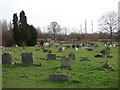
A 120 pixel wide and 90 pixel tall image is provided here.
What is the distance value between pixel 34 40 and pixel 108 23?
22.3m

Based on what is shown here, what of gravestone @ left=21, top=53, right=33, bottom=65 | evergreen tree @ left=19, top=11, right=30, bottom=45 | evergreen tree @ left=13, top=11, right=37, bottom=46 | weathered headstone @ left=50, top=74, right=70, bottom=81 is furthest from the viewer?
evergreen tree @ left=13, top=11, right=37, bottom=46

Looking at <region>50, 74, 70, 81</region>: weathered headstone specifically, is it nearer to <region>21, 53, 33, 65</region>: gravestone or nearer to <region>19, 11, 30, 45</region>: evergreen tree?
<region>21, 53, 33, 65</region>: gravestone

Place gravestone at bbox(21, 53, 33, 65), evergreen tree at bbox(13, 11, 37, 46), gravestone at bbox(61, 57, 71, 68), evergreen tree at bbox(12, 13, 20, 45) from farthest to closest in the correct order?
evergreen tree at bbox(12, 13, 20, 45), evergreen tree at bbox(13, 11, 37, 46), gravestone at bbox(21, 53, 33, 65), gravestone at bbox(61, 57, 71, 68)

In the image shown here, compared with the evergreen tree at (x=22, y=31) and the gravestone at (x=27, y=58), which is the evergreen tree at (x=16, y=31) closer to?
the evergreen tree at (x=22, y=31)

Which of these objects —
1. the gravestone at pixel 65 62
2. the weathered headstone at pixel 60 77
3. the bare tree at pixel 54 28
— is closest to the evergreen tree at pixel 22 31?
the gravestone at pixel 65 62

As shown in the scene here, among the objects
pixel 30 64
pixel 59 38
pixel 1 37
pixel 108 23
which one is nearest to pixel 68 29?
pixel 59 38

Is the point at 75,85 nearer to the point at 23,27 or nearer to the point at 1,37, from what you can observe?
the point at 23,27

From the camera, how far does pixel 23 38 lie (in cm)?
4484

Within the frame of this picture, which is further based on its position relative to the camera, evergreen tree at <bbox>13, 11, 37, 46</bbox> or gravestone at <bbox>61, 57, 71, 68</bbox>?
evergreen tree at <bbox>13, 11, 37, 46</bbox>

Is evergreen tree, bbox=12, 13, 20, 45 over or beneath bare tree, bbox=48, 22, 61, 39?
beneath

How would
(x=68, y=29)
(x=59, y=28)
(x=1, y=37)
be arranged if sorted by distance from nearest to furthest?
1. (x=1, y=37)
2. (x=59, y=28)
3. (x=68, y=29)

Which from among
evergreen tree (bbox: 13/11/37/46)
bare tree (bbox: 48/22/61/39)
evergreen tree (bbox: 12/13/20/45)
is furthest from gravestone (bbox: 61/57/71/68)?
bare tree (bbox: 48/22/61/39)

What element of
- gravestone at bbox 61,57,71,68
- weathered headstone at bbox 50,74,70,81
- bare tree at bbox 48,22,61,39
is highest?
bare tree at bbox 48,22,61,39

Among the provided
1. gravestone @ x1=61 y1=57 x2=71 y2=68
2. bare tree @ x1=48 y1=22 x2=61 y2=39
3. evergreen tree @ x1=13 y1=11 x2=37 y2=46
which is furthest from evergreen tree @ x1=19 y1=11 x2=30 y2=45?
bare tree @ x1=48 y1=22 x2=61 y2=39
